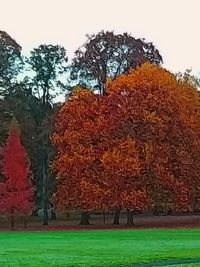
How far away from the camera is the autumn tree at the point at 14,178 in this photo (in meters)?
69.1

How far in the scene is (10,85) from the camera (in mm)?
84812

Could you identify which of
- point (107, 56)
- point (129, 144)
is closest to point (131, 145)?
point (129, 144)

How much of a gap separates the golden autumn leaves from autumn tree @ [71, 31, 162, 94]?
1138 centimetres

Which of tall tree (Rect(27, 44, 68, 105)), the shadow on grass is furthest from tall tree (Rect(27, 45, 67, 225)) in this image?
the shadow on grass

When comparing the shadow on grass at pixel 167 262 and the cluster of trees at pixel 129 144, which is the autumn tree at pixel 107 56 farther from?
the shadow on grass at pixel 167 262

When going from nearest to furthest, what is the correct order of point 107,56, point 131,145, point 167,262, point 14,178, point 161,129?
1. point 167,262
2. point 131,145
3. point 161,129
4. point 14,178
5. point 107,56

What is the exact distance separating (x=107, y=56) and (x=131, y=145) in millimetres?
18232

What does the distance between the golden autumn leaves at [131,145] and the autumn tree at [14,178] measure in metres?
3.19

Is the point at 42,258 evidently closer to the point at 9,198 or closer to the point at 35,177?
the point at 9,198

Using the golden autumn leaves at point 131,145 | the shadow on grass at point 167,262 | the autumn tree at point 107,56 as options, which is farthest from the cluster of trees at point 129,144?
the shadow on grass at point 167,262

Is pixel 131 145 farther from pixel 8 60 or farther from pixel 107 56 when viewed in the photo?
pixel 8 60

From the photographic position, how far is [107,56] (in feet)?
268

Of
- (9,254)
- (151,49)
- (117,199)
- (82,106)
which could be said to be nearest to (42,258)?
(9,254)

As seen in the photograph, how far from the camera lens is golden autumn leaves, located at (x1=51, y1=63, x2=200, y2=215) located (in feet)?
218
